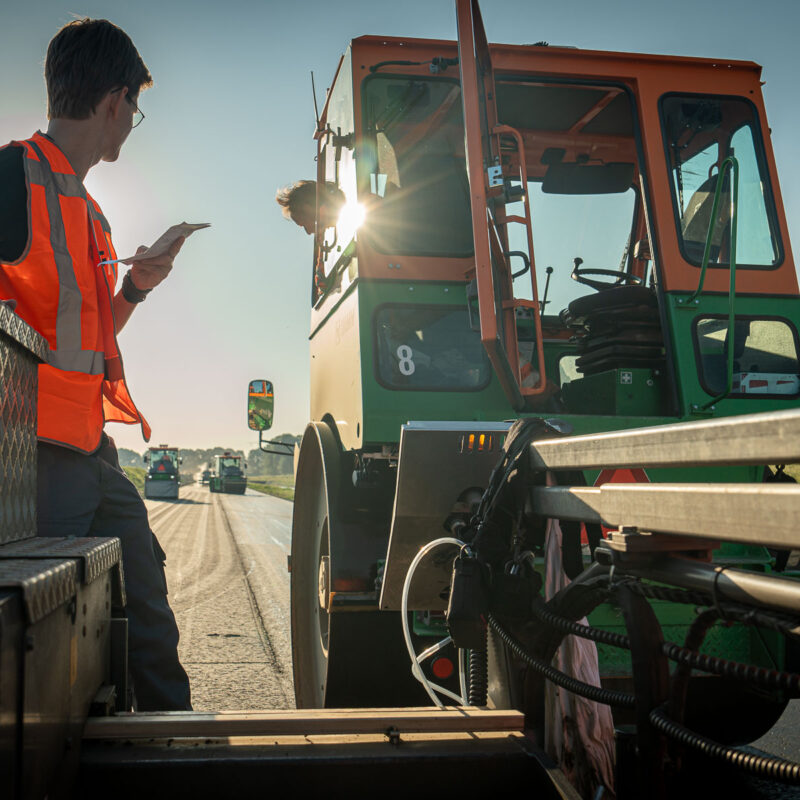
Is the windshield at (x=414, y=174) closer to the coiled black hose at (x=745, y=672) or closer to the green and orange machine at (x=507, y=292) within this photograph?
the green and orange machine at (x=507, y=292)

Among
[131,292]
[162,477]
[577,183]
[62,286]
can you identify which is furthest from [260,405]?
[162,477]

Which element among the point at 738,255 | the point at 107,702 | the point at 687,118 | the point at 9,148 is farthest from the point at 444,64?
the point at 107,702

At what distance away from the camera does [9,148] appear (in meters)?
2.22

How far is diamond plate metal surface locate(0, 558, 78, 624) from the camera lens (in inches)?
42.1

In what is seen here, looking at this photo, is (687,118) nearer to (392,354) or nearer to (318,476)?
(392,354)

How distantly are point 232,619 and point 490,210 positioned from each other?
577 centimetres

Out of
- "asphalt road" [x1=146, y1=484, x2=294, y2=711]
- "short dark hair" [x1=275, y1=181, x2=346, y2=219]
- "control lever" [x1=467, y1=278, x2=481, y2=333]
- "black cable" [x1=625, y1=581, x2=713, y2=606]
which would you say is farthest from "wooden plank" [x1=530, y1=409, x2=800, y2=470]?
"short dark hair" [x1=275, y1=181, x2=346, y2=219]

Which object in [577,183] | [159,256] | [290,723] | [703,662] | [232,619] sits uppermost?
[577,183]

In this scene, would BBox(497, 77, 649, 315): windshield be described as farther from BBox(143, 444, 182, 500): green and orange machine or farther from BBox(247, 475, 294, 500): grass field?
BBox(143, 444, 182, 500): green and orange machine

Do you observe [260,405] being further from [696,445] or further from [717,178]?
[696,445]

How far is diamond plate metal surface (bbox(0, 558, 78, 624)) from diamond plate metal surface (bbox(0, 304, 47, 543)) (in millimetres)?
263

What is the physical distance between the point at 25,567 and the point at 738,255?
10.2 ft

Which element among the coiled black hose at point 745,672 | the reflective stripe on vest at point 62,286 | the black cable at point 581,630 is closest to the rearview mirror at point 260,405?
the reflective stripe on vest at point 62,286

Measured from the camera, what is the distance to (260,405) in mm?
4438
